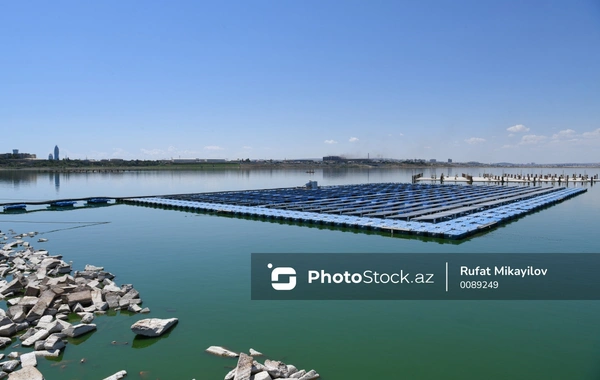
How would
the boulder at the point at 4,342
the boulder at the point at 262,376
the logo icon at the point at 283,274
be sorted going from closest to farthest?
the boulder at the point at 262,376 < the boulder at the point at 4,342 < the logo icon at the point at 283,274

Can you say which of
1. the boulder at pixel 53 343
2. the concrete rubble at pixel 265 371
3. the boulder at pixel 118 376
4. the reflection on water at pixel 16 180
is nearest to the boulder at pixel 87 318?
the boulder at pixel 53 343

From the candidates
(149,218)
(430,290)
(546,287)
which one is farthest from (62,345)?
(149,218)

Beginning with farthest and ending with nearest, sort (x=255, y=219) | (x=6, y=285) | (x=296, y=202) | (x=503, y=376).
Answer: (x=296, y=202), (x=255, y=219), (x=6, y=285), (x=503, y=376)

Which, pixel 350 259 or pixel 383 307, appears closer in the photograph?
pixel 383 307

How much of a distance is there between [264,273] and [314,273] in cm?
229

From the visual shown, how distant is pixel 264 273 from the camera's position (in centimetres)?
1958

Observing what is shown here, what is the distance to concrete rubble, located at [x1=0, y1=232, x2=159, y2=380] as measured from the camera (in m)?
11.0

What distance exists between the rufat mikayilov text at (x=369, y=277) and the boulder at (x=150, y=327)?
694 cm

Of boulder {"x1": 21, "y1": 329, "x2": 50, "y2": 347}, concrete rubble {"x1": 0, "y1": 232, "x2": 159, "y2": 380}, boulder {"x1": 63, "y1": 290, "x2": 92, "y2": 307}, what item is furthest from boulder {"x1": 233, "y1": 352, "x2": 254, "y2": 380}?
boulder {"x1": 63, "y1": 290, "x2": 92, "y2": 307}

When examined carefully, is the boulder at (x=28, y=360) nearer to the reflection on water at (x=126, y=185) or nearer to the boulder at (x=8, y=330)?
the boulder at (x=8, y=330)

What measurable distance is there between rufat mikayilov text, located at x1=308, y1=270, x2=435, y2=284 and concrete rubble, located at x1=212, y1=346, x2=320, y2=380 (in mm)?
7833

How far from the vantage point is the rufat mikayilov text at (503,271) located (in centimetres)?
1920

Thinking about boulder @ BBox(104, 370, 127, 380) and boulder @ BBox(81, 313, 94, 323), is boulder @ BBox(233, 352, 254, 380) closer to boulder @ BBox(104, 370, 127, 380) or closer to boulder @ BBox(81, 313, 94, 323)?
boulder @ BBox(104, 370, 127, 380)

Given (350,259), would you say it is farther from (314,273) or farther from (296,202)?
(296,202)
